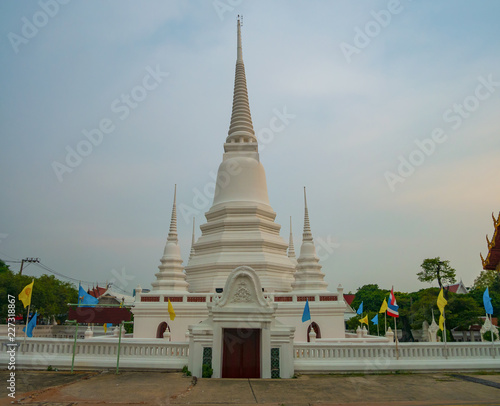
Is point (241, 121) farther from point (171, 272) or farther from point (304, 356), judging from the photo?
point (304, 356)

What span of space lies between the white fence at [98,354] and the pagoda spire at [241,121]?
70.7 ft

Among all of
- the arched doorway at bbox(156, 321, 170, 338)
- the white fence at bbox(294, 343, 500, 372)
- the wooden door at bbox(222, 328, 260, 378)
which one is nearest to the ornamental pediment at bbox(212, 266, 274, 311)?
the wooden door at bbox(222, 328, 260, 378)

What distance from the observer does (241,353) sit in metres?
14.0

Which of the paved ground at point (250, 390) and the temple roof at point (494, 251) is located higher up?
the temple roof at point (494, 251)

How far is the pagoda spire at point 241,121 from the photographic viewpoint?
111ft

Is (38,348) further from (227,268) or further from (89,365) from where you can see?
(227,268)

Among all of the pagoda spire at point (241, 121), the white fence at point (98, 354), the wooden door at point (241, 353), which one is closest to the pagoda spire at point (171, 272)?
the pagoda spire at point (241, 121)

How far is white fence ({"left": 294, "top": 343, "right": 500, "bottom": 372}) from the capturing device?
14.5 m

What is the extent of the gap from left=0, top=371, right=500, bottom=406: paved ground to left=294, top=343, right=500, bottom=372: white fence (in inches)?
19.9

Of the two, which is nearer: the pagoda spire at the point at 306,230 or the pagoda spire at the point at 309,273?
the pagoda spire at the point at 309,273

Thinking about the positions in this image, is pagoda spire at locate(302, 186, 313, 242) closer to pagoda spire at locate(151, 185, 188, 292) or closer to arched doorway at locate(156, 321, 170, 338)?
pagoda spire at locate(151, 185, 188, 292)

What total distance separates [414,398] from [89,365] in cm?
1111

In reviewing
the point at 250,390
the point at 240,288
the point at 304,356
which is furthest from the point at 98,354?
the point at 304,356

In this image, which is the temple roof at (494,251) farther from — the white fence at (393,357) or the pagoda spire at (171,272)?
the pagoda spire at (171,272)
